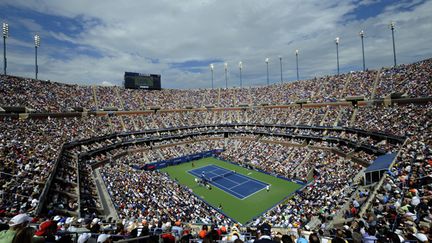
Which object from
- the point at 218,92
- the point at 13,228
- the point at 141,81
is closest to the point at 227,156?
the point at 218,92

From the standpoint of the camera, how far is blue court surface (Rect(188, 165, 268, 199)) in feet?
89.7

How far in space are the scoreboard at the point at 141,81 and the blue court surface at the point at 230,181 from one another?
107 feet

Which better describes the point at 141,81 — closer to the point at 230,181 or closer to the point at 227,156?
the point at 227,156

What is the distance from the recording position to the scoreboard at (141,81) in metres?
55.6

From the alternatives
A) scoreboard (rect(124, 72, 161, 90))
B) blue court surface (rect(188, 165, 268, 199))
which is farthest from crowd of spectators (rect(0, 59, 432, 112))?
blue court surface (rect(188, 165, 268, 199))

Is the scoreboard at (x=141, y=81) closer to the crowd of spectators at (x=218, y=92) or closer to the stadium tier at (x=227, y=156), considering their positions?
the crowd of spectators at (x=218, y=92)

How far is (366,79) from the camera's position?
4131cm

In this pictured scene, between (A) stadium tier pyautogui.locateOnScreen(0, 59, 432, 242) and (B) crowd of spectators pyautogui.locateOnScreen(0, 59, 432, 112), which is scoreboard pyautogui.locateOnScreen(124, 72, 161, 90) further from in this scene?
(A) stadium tier pyautogui.locateOnScreen(0, 59, 432, 242)

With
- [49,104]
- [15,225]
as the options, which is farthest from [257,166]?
[49,104]

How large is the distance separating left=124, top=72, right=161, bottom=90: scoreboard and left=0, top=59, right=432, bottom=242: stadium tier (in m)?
2.85

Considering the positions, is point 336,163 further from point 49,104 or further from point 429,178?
point 49,104

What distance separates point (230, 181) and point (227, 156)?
10.1 metres

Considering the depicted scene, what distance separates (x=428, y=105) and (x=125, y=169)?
130ft

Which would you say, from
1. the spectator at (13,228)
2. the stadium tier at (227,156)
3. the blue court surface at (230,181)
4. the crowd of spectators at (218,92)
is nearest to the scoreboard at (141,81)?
the crowd of spectators at (218,92)
